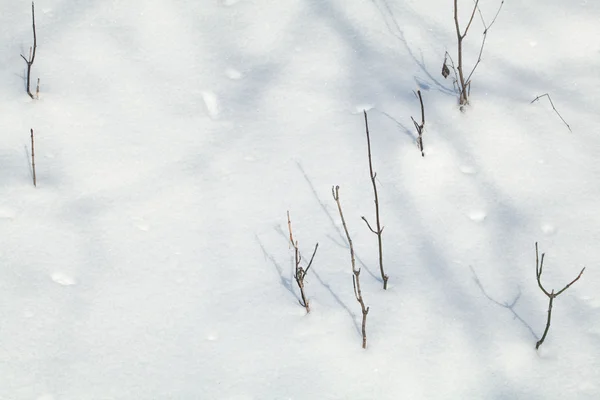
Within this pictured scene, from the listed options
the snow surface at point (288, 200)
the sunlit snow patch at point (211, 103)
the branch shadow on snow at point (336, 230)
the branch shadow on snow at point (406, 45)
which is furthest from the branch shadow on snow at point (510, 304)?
the sunlit snow patch at point (211, 103)

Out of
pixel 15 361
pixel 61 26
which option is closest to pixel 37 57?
pixel 61 26

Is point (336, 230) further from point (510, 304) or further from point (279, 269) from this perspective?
point (510, 304)

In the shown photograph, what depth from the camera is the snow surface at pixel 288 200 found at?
2003mm

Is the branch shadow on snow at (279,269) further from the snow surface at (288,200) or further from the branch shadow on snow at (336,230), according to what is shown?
the branch shadow on snow at (336,230)

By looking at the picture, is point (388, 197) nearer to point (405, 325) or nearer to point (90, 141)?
point (405, 325)

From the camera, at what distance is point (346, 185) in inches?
98.7

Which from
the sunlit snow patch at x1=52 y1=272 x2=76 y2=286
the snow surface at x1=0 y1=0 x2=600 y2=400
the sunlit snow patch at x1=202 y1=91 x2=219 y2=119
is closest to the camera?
→ the snow surface at x1=0 y1=0 x2=600 y2=400

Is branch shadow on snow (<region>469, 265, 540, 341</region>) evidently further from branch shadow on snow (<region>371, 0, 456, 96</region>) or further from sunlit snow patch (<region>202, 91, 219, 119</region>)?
sunlit snow patch (<region>202, 91, 219, 119</region>)

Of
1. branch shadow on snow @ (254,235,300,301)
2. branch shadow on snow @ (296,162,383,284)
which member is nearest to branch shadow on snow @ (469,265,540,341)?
branch shadow on snow @ (296,162,383,284)

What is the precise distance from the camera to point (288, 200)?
2.46 meters

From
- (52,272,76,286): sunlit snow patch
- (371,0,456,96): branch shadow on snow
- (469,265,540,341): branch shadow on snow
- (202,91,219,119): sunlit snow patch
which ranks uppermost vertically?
(371,0,456,96): branch shadow on snow

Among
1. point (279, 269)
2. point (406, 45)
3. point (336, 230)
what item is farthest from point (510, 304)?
point (406, 45)

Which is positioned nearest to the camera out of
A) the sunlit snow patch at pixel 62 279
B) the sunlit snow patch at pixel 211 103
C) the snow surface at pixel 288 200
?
the snow surface at pixel 288 200

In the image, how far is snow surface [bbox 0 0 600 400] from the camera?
2.00 meters
